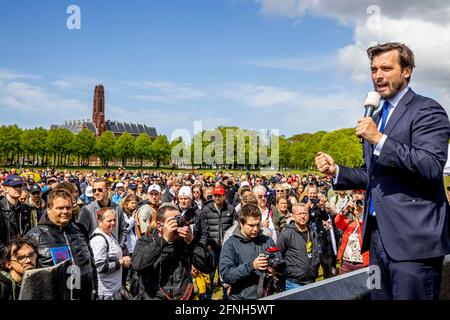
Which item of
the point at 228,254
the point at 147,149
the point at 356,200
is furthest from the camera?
the point at 147,149

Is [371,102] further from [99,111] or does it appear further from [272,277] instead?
[99,111]

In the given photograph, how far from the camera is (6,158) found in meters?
92.6

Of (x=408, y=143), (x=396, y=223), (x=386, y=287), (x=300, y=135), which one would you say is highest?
(x=300, y=135)

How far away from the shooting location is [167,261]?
174 inches

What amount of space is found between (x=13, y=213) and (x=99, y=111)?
169m

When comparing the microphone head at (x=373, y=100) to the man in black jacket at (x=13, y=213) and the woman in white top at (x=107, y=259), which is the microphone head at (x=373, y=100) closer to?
the woman in white top at (x=107, y=259)

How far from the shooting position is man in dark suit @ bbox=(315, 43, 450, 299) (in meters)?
2.24

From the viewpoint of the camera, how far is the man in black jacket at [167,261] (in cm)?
432

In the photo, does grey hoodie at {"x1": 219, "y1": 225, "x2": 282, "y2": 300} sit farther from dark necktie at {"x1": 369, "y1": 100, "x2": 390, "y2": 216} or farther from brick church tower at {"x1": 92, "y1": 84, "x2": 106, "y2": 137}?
brick church tower at {"x1": 92, "y1": 84, "x2": 106, "y2": 137}

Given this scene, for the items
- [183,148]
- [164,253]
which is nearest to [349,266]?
[164,253]

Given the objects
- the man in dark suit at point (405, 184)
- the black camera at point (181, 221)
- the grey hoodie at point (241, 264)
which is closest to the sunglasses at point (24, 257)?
the black camera at point (181, 221)

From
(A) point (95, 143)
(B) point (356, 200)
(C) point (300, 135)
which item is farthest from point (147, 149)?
(B) point (356, 200)
